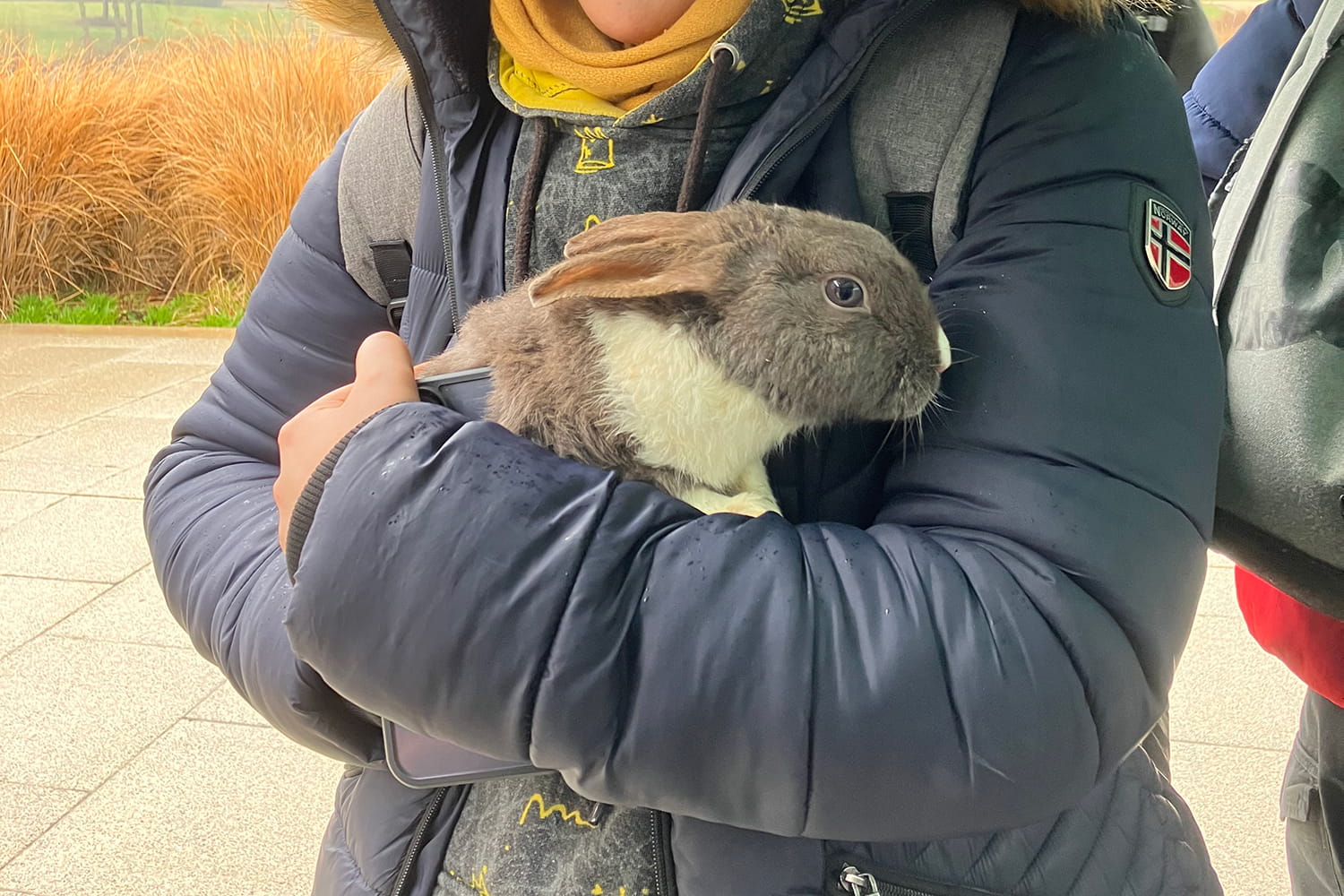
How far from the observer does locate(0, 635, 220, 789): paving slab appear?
3605 mm

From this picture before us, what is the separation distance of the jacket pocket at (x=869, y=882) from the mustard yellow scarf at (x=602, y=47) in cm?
99

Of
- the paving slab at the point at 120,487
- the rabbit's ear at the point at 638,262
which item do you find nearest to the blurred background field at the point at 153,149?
the paving slab at the point at 120,487

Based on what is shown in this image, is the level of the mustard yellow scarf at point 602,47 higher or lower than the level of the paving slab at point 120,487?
higher

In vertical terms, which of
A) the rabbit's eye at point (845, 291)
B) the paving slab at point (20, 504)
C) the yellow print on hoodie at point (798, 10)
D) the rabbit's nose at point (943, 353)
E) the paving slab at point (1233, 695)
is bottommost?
the paving slab at point (20, 504)

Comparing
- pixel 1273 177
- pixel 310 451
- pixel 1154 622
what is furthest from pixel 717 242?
pixel 1273 177

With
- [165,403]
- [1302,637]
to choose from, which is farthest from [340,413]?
[165,403]

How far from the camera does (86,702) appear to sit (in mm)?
3908

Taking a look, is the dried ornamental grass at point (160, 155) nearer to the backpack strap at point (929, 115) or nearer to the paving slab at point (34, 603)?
the paving slab at point (34, 603)

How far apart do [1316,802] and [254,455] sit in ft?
6.46

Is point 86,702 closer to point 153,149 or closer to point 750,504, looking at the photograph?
point 750,504

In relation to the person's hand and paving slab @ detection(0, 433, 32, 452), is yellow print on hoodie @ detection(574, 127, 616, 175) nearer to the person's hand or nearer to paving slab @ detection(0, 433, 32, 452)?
the person's hand

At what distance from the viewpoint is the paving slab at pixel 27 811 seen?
127 inches

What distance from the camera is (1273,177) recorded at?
168 cm

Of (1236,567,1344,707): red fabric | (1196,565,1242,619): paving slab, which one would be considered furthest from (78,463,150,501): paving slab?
(1236,567,1344,707): red fabric
